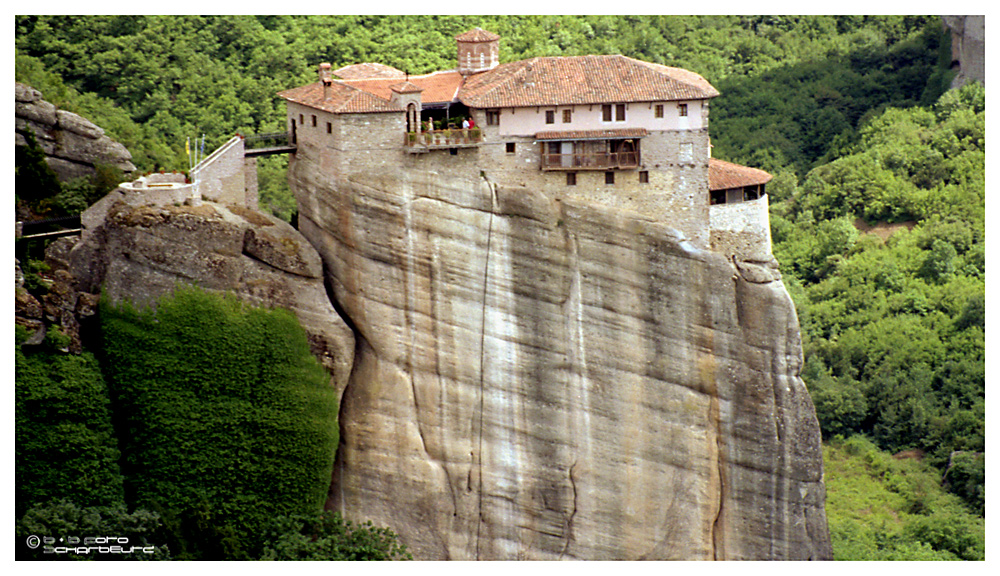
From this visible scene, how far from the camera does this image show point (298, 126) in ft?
201

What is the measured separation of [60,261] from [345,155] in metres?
9.41

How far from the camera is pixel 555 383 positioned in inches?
2349

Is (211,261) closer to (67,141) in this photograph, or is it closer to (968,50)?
(67,141)

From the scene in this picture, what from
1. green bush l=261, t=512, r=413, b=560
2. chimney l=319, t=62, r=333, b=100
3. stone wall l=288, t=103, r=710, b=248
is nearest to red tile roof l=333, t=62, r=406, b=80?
chimney l=319, t=62, r=333, b=100

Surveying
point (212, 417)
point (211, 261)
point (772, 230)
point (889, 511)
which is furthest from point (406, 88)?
point (772, 230)

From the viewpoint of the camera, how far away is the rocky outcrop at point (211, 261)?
5759 centimetres

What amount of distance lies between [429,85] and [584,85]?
17.7 ft

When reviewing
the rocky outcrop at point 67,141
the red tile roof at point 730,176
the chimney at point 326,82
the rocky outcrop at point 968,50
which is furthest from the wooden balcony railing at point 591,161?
the rocky outcrop at point 968,50

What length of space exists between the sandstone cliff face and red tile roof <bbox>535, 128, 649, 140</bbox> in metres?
1.87

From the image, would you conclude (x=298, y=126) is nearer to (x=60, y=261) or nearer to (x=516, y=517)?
(x=60, y=261)

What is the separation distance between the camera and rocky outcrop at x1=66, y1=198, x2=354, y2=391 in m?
57.6

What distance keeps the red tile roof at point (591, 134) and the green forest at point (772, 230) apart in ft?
33.3

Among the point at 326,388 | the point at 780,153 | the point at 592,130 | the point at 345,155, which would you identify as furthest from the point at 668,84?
the point at 780,153

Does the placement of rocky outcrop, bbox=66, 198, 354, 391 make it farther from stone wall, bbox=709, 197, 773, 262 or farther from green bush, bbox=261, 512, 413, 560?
stone wall, bbox=709, 197, 773, 262
